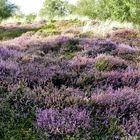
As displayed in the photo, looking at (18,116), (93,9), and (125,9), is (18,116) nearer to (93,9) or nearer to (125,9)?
(125,9)

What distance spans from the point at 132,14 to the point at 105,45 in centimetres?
2926

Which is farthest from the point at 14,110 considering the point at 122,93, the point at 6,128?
the point at 122,93

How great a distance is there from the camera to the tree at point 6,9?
176 ft

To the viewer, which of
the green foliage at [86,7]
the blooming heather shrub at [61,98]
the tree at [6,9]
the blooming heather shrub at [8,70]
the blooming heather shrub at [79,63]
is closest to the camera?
the blooming heather shrub at [61,98]

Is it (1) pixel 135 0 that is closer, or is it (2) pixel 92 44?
(2) pixel 92 44

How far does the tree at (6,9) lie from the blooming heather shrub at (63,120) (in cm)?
4959

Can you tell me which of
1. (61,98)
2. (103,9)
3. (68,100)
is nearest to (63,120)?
(68,100)

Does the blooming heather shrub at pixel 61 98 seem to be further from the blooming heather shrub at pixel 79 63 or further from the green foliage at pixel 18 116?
the blooming heather shrub at pixel 79 63

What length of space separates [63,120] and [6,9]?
171ft

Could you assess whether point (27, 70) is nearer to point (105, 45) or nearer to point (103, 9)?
point (105, 45)

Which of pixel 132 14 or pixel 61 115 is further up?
pixel 61 115

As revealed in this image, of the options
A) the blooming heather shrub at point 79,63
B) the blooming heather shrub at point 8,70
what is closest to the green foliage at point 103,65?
the blooming heather shrub at point 79,63

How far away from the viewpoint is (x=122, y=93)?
20.4 ft

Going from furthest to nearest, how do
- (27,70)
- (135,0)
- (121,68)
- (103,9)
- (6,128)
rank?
(103,9), (135,0), (121,68), (27,70), (6,128)
